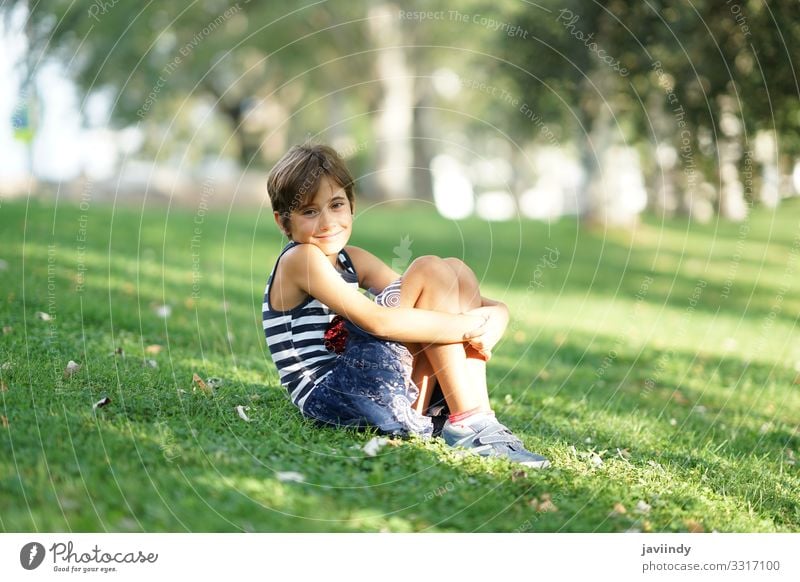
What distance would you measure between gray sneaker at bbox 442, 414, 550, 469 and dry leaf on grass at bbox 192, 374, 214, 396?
134cm

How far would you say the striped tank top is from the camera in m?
4.10

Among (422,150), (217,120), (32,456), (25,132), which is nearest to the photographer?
(32,456)

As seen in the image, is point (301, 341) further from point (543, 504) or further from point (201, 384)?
point (543, 504)

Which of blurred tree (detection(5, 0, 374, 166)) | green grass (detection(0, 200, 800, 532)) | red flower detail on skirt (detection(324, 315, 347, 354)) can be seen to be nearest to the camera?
green grass (detection(0, 200, 800, 532))

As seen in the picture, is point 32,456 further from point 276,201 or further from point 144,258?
point 144,258

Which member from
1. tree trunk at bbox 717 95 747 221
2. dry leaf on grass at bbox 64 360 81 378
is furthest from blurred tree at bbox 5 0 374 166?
dry leaf on grass at bbox 64 360 81 378

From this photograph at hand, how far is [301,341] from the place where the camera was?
13.6 feet

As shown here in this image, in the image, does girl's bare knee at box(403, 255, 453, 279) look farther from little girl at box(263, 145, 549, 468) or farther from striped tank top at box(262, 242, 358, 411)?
striped tank top at box(262, 242, 358, 411)

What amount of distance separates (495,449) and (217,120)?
114 ft

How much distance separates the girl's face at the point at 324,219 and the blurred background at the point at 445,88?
49 centimetres

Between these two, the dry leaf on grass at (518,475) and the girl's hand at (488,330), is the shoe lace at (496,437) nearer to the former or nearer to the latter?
the dry leaf on grass at (518,475)

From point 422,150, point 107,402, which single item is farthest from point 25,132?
point 422,150
